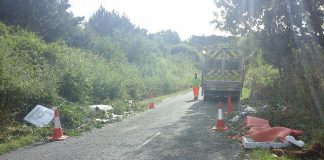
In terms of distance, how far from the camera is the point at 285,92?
657 inches

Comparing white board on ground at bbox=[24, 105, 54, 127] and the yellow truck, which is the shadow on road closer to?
white board on ground at bbox=[24, 105, 54, 127]

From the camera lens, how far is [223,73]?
2312 centimetres

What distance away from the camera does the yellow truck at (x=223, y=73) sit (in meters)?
22.7

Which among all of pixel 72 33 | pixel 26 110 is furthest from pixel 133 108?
pixel 72 33

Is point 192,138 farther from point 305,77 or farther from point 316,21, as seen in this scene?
point 316,21

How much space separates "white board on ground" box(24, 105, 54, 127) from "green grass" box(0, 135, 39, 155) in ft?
4.83

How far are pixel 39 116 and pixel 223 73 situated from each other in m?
12.1

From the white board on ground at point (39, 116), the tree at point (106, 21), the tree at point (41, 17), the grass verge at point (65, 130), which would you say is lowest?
the grass verge at point (65, 130)

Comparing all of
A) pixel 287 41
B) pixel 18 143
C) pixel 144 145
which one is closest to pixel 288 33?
pixel 287 41

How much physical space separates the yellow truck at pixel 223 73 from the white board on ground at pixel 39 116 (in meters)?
11.2

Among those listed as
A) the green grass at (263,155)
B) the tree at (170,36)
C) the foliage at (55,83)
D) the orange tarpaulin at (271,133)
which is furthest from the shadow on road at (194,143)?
the tree at (170,36)

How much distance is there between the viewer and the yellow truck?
22.7 m

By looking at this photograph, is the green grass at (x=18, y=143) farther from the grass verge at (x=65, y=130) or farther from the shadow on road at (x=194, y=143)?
the shadow on road at (x=194, y=143)

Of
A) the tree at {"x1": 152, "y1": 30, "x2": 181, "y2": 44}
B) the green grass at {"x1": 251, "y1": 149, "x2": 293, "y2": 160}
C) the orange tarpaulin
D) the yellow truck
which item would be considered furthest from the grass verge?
the tree at {"x1": 152, "y1": 30, "x2": 181, "y2": 44}
